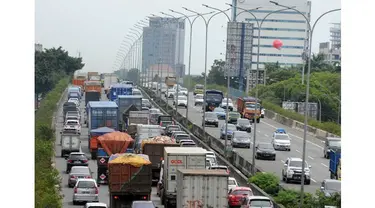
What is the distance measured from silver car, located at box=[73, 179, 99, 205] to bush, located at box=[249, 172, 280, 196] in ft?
22.9

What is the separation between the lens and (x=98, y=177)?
4388 centimetres

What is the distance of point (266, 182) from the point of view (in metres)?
41.3

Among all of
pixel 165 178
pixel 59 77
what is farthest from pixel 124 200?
pixel 59 77

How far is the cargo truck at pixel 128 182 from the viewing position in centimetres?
3450

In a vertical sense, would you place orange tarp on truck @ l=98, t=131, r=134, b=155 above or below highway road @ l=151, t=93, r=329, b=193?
above

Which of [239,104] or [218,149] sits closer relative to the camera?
[218,149]

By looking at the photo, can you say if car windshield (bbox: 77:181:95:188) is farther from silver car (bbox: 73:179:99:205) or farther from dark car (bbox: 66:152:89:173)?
dark car (bbox: 66:152:89:173)

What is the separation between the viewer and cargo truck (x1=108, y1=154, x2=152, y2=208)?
34.5 metres

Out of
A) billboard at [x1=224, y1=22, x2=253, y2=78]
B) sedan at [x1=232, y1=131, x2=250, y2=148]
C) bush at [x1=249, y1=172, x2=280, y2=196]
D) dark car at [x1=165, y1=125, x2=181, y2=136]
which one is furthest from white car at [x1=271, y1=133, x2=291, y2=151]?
billboard at [x1=224, y1=22, x2=253, y2=78]

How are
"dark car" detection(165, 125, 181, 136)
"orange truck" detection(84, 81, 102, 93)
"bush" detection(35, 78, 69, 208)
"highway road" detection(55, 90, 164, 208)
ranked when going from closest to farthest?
"bush" detection(35, 78, 69, 208)
"highway road" detection(55, 90, 164, 208)
"dark car" detection(165, 125, 181, 136)
"orange truck" detection(84, 81, 102, 93)

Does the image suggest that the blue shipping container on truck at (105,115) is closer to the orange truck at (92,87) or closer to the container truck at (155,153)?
the container truck at (155,153)

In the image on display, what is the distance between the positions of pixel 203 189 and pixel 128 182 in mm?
4455

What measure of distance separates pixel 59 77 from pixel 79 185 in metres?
119

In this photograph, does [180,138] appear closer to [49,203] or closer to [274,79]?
[49,203]
